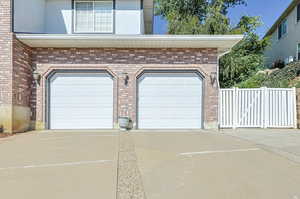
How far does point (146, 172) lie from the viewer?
175 inches

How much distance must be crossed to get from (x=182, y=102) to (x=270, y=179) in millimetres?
7040

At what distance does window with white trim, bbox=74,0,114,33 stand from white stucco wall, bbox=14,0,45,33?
1.60 m

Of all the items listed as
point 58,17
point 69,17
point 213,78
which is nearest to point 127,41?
point 69,17

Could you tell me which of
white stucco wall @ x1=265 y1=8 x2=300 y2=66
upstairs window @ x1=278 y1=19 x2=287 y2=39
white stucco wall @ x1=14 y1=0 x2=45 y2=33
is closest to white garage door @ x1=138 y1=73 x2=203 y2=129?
white stucco wall @ x1=14 y1=0 x2=45 y2=33

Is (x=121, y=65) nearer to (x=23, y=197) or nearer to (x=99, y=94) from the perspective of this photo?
(x=99, y=94)

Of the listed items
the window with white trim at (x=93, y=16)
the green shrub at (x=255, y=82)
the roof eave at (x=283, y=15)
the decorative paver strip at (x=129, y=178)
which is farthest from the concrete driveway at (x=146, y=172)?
the roof eave at (x=283, y=15)

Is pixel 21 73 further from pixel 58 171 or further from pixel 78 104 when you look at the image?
pixel 58 171

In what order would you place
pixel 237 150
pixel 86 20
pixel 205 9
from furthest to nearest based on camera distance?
pixel 205 9, pixel 86 20, pixel 237 150

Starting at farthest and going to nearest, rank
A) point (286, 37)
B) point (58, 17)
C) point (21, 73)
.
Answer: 1. point (286, 37)
2. point (58, 17)
3. point (21, 73)

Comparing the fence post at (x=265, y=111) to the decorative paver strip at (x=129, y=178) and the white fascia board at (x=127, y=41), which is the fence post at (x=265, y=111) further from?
the decorative paver strip at (x=129, y=178)

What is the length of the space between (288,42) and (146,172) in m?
20.8

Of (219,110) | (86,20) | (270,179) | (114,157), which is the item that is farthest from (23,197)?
(86,20)

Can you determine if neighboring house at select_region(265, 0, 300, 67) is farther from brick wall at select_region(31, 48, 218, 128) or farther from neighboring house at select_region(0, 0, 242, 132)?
brick wall at select_region(31, 48, 218, 128)

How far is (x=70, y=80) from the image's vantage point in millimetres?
11016
